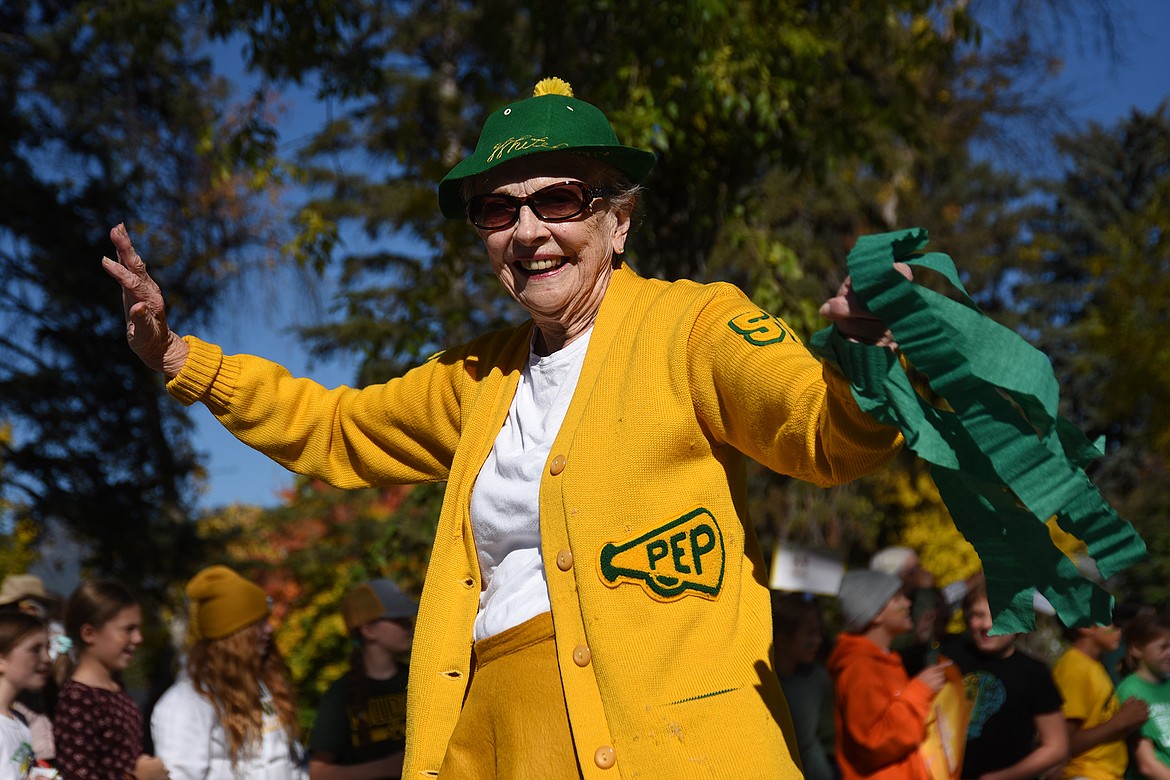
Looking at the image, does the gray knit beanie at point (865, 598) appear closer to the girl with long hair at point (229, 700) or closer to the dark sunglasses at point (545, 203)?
the girl with long hair at point (229, 700)

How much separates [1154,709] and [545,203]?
4.14 meters

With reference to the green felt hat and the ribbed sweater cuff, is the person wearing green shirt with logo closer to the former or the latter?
the green felt hat

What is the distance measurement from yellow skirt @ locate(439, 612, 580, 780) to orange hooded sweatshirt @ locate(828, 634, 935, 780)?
2537mm

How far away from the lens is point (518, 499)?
2.32 metres

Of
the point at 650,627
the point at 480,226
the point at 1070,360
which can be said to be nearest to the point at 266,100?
the point at 480,226

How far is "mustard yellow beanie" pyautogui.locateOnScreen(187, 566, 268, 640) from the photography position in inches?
184

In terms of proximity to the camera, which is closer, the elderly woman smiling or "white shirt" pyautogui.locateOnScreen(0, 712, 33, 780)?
the elderly woman smiling

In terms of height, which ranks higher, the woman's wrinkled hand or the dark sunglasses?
the dark sunglasses

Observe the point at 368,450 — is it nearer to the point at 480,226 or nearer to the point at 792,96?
the point at 480,226

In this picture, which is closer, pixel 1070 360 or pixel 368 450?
pixel 368 450

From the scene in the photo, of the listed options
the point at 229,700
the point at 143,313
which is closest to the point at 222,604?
the point at 229,700

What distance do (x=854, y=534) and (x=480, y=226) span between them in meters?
15.2

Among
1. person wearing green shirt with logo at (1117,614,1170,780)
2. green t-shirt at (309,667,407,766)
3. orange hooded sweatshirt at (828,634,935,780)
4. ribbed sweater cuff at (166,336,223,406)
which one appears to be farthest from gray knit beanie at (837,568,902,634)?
ribbed sweater cuff at (166,336,223,406)

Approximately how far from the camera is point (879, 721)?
446 centimetres
